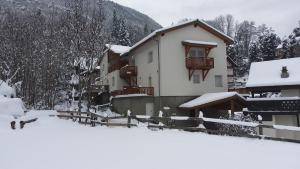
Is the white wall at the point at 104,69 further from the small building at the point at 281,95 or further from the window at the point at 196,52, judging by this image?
the small building at the point at 281,95

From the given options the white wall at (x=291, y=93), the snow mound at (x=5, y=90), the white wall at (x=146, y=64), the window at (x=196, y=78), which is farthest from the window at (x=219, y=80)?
the snow mound at (x=5, y=90)

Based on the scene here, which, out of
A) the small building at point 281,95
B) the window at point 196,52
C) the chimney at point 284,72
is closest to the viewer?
the small building at point 281,95

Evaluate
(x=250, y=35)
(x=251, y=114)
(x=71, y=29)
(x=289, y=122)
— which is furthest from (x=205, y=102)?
(x=250, y=35)

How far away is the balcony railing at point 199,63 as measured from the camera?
34.3 m

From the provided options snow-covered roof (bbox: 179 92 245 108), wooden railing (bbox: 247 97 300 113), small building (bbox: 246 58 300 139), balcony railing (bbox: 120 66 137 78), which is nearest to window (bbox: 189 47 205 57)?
snow-covered roof (bbox: 179 92 245 108)

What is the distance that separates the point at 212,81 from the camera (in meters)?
36.7

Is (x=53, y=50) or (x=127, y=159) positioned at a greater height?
(x=53, y=50)

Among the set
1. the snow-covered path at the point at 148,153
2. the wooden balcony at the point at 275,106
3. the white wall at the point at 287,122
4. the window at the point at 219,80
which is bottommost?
the white wall at the point at 287,122

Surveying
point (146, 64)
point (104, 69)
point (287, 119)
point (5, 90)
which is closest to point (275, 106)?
point (287, 119)

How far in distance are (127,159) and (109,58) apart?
38455 millimetres

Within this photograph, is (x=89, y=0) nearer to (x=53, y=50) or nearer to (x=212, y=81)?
(x=53, y=50)

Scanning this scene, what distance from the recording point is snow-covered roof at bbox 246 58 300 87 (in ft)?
90.9

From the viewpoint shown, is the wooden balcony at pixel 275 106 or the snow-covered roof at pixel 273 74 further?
the snow-covered roof at pixel 273 74

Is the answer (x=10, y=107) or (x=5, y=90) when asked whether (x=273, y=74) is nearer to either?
(x=10, y=107)
